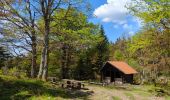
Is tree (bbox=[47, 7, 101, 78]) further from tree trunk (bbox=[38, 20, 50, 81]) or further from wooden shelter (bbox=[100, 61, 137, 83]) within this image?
wooden shelter (bbox=[100, 61, 137, 83])

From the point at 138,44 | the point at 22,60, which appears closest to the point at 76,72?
the point at 22,60

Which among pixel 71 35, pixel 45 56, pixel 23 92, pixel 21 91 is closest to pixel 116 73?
pixel 71 35

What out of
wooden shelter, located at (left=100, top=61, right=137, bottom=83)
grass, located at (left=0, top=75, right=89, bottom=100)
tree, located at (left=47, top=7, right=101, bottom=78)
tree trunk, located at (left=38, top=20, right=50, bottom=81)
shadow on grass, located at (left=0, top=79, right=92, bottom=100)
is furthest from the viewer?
wooden shelter, located at (left=100, top=61, right=137, bottom=83)

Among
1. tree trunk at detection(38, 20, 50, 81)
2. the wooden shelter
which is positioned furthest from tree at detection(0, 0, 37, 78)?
the wooden shelter

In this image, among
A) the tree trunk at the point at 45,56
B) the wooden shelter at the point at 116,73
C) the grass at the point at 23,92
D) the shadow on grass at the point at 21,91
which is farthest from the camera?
the wooden shelter at the point at 116,73

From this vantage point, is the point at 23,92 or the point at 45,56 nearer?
the point at 23,92

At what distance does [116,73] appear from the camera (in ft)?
178

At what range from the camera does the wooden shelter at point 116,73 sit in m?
52.3

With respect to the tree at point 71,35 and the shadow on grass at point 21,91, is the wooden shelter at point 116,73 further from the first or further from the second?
the shadow on grass at point 21,91

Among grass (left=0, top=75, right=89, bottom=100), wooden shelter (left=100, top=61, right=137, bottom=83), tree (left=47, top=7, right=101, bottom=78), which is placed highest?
tree (left=47, top=7, right=101, bottom=78)

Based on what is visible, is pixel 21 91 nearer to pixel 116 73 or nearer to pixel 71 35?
pixel 71 35

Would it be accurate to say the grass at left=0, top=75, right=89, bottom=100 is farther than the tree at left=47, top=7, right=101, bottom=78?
No

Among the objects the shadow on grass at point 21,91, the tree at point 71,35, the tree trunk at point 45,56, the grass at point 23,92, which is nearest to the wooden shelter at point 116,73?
the tree at point 71,35

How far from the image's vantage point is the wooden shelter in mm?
52312
